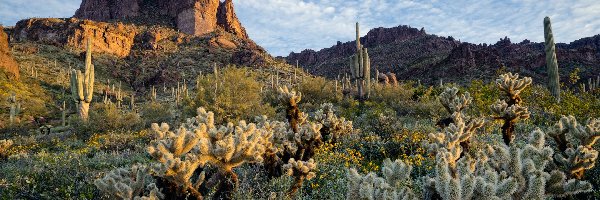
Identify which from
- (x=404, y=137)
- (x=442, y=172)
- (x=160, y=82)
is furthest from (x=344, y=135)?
(x=160, y=82)

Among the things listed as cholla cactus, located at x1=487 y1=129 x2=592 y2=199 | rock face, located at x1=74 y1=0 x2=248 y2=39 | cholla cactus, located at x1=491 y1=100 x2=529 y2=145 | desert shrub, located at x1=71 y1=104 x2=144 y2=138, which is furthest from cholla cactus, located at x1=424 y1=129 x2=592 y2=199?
rock face, located at x1=74 y1=0 x2=248 y2=39

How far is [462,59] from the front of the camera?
52.9 metres

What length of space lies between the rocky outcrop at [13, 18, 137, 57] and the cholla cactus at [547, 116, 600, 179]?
215 feet

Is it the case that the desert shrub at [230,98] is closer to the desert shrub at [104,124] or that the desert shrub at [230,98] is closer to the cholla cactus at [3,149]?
the desert shrub at [104,124]

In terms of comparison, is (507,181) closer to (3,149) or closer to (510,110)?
(510,110)

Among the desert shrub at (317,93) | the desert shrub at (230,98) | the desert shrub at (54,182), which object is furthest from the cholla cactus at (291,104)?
the desert shrub at (317,93)

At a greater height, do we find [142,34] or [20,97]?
[142,34]

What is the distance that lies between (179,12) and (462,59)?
61.9 m

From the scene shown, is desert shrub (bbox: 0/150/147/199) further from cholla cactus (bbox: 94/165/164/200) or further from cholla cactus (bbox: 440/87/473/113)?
cholla cactus (bbox: 440/87/473/113)

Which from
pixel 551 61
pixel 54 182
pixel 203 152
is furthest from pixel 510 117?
pixel 551 61

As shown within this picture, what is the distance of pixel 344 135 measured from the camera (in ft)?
33.1

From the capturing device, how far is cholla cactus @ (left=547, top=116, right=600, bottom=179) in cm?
449

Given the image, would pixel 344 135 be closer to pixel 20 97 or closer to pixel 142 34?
pixel 20 97

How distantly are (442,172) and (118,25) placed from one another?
251 feet
